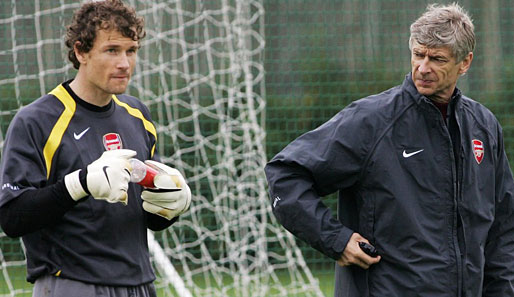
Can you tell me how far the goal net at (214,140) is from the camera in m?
6.96

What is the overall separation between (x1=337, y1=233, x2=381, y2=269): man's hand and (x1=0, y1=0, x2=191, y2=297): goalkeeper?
648 mm

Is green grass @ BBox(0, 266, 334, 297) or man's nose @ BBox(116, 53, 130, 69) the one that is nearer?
man's nose @ BBox(116, 53, 130, 69)

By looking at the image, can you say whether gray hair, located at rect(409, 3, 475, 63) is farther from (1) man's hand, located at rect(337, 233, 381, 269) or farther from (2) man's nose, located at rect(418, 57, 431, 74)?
(1) man's hand, located at rect(337, 233, 381, 269)

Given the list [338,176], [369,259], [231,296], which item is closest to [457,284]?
[369,259]

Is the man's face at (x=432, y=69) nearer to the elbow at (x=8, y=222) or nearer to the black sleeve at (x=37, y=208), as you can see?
the black sleeve at (x=37, y=208)

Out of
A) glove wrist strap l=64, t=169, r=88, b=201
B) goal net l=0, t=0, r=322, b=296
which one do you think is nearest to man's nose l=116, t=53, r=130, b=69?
glove wrist strap l=64, t=169, r=88, b=201

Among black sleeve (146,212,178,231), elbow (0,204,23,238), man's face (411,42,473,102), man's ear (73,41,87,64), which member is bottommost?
A: black sleeve (146,212,178,231)

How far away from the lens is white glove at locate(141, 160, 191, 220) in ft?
12.0

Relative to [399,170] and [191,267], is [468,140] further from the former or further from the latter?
[191,267]

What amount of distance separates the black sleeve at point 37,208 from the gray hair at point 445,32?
1.44m

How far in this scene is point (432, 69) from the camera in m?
3.75

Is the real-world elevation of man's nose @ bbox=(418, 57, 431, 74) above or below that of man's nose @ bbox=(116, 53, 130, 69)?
below

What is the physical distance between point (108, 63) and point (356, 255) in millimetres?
1143

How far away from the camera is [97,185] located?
3.37 metres
